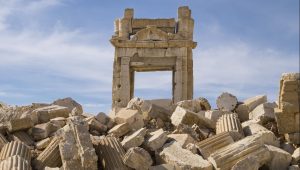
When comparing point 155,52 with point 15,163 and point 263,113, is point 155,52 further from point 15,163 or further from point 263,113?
point 15,163

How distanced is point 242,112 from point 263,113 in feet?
2.67

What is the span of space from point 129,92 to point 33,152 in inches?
422

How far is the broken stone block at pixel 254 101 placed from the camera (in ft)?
36.9

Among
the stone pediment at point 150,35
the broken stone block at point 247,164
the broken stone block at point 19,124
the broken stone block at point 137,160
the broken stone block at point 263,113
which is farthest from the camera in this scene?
the stone pediment at point 150,35

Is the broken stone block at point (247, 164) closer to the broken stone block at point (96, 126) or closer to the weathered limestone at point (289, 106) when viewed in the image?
A: the weathered limestone at point (289, 106)

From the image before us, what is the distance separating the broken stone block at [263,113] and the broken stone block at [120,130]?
10.1ft

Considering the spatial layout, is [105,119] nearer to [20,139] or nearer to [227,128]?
[20,139]

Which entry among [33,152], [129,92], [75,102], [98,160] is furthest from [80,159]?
[129,92]

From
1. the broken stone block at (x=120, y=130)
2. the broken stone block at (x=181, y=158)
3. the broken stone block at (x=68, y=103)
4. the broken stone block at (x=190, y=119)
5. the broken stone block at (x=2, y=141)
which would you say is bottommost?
the broken stone block at (x=181, y=158)

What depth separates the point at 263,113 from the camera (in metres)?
10.1

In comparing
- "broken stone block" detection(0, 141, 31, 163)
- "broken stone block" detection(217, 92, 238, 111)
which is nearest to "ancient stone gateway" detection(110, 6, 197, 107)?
"broken stone block" detection(217, 92, 238, 111)

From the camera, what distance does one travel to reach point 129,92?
18625 millimetres

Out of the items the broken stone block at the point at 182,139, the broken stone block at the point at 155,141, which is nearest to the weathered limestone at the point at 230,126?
the broken stone block at the point at 182,139

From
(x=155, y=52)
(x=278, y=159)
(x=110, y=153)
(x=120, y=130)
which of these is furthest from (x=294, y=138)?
(x=155, y=52)
